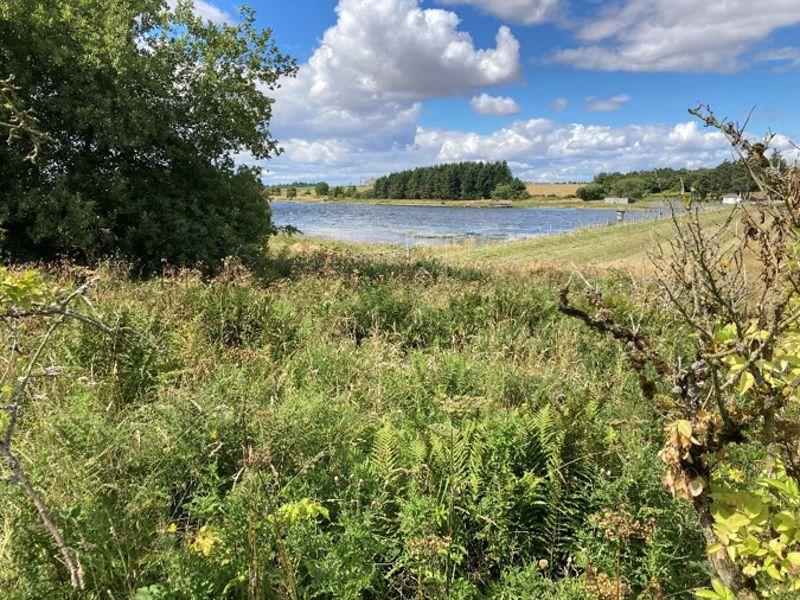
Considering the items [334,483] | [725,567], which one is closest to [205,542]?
[334,483]

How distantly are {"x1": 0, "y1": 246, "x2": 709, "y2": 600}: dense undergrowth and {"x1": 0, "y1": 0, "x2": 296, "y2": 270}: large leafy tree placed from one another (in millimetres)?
6194

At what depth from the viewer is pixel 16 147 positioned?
11.5 meters

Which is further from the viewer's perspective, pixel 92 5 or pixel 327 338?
pixel 92 5

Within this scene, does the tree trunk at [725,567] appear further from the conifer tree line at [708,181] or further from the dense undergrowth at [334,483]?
the conifer tree line at [708,181]

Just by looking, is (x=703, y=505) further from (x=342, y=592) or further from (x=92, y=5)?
(x=92, y=5)

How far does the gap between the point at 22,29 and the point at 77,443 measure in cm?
1179

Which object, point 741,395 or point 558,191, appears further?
point 558,191

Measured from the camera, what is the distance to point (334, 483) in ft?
11.2

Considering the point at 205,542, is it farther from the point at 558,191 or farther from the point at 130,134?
the point at 558,191

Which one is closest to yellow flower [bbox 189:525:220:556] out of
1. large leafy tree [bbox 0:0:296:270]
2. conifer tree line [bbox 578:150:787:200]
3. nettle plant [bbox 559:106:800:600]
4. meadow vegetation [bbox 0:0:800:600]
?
meadow vegetation [bbox 0:0:800:600]

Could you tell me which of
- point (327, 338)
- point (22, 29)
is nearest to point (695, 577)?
point (327, 338)

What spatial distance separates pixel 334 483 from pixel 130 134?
1155 centimetres

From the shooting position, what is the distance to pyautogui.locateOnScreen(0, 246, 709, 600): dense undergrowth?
2584mm

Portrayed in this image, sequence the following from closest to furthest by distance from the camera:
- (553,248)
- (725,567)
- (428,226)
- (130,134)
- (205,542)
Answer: (725,567) → (205,542) → (130,134) → (553,248) → (428,226)
